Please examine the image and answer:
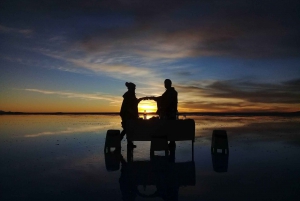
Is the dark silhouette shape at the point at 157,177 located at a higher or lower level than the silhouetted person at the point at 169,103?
lower

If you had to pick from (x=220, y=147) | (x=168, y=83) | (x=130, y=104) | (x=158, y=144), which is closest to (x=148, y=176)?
(x=158, y=144)

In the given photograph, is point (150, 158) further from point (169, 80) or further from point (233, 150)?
point (233, 150)

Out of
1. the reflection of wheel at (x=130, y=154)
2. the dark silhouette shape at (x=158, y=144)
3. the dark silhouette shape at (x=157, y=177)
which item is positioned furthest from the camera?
the dark silhouette shape at (x=158, y=144)

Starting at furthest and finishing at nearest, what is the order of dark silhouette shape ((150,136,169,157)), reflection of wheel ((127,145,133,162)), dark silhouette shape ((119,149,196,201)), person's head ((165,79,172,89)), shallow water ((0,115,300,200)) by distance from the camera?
person's head ((165,79,172,89)) < dark silhouette shape ((150,136,169,157)) < reflection of wheel ((127,145,133,162)) < dark silhouette shape ((119,149,196,201)) < shallow water ((0,115,300,200))

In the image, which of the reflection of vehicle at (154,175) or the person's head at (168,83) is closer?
the reflection of vehicle at (154,175)

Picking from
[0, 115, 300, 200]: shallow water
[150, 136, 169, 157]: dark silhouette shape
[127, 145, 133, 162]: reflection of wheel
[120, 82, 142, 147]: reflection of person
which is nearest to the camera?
[0, 115, 300, 200]: shallow water

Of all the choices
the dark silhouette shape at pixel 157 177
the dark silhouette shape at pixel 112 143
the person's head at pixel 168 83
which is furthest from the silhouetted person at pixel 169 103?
the dark silhouette shape at pixel 157 177

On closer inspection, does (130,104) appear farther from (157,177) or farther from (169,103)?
(157,177)

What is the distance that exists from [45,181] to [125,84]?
5941 mm

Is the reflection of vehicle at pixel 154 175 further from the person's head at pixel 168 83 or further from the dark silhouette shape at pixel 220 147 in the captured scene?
the person's head at pixel 168 83

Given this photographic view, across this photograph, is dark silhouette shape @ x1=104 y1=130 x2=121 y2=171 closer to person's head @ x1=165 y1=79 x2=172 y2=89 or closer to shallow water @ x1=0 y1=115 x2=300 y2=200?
shallow water @ x1=0 y1=115 x2=300 y2=200

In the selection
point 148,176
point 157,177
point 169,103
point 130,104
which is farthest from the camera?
point 130,104

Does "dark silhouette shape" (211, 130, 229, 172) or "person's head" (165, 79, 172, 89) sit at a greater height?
"person's head" (165, 79, 172, 89)

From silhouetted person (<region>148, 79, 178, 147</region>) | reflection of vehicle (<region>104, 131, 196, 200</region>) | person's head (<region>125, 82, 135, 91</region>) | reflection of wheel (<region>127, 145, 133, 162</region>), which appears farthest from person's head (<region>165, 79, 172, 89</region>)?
reflection of wheel (<region>127, 145, 133, 162</region>)
